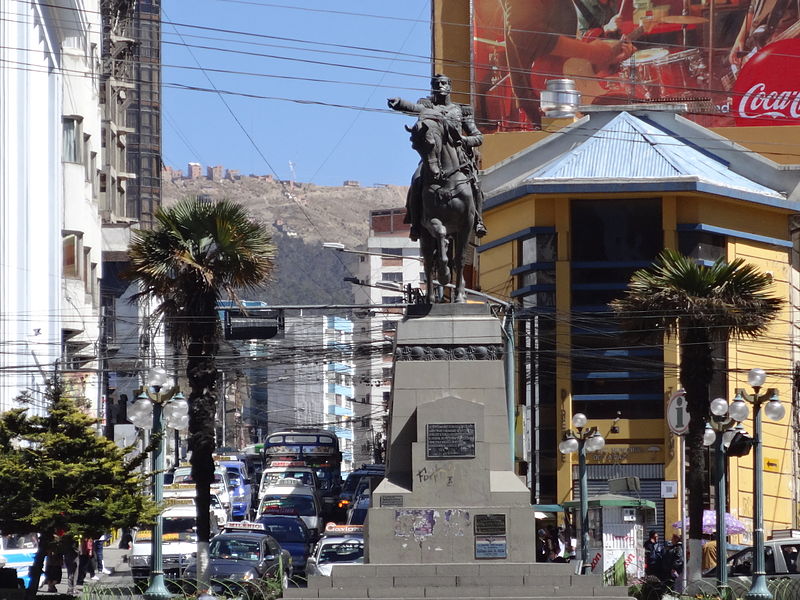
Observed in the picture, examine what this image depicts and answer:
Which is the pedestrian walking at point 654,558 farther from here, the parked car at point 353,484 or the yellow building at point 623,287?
the parked car at point 353,484

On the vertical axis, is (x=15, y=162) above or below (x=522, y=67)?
below

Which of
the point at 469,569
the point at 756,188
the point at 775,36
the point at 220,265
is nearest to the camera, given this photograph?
the point at 469,569

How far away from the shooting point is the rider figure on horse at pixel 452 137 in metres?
25.5

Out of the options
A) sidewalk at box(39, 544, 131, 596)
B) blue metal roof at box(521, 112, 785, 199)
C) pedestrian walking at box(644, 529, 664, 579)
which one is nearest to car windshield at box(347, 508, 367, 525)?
sidewalk at box(39, 544, 131, 596)

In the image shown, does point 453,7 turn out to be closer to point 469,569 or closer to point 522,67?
point 522,67

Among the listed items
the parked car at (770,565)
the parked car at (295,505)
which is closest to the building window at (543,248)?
the parked car at (295,505)

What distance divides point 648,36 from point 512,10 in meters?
5.46

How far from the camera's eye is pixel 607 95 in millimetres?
69250

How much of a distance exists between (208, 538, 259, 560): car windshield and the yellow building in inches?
721

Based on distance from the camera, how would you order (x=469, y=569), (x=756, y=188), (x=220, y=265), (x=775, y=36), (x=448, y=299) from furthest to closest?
(x=775, y=36)
(x=756, y=188)
(x=220, y=265)
(x=448, y=299)
(x=469, y=569)

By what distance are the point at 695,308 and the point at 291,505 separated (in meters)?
22.0

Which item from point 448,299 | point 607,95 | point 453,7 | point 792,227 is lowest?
point 448,299

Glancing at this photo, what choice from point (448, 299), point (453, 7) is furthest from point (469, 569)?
point (453, 7)

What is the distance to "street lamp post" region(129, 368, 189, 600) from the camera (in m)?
26.0
